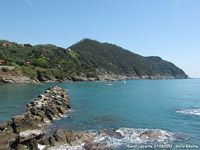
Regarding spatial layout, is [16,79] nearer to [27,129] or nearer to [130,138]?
[27,129]

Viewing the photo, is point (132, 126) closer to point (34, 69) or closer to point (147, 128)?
point (147, 128)

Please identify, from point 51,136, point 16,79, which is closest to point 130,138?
point 51,136

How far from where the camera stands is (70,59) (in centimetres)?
16362

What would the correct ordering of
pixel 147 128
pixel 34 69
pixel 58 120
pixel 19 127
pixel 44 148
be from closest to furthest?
pixel 44 148
pixel 19 127
pixel 147 128
pixel 58 120
pixel 34 69

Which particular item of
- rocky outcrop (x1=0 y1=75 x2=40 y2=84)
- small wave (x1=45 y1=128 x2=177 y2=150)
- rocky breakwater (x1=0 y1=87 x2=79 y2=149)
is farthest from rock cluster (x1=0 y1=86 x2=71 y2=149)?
rocky outcrop (x1=0 y1=75 x2=40 y2=84)

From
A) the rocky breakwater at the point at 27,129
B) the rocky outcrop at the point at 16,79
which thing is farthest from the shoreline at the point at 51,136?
the rocky outcrop at the point at 16,79

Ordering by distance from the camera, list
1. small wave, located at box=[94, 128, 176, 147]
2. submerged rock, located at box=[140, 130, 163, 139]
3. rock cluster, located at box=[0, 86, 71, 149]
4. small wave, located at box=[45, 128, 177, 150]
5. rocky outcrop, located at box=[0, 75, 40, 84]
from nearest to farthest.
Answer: rock cluster, located at box=[0, 86, 71, 149] → small wave, located at box=[45, 128, 177, 150] → small wave, located at box=[94, 128, 176, 147] → submerged rock, located at box=[140, 130, 163, 139] → rocky outcrop, located at box=[0, 75, 40, 84]

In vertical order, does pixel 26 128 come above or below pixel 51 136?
below

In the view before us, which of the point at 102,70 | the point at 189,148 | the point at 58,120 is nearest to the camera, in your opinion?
the point at 189,148

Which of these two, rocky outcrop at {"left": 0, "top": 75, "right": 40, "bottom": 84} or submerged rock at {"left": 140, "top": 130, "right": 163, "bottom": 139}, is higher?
rocky outcrop at {"left": 0, "top": 75, "right": 40, "bottom": 84}

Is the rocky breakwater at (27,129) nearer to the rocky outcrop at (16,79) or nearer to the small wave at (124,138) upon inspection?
the small wave at (124,138)

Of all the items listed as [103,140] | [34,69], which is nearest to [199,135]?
[103,140]

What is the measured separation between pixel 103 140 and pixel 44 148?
204 inches

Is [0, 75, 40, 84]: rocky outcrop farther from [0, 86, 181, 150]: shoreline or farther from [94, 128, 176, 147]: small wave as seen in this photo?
[94, 128, 176, 147]: small wave
